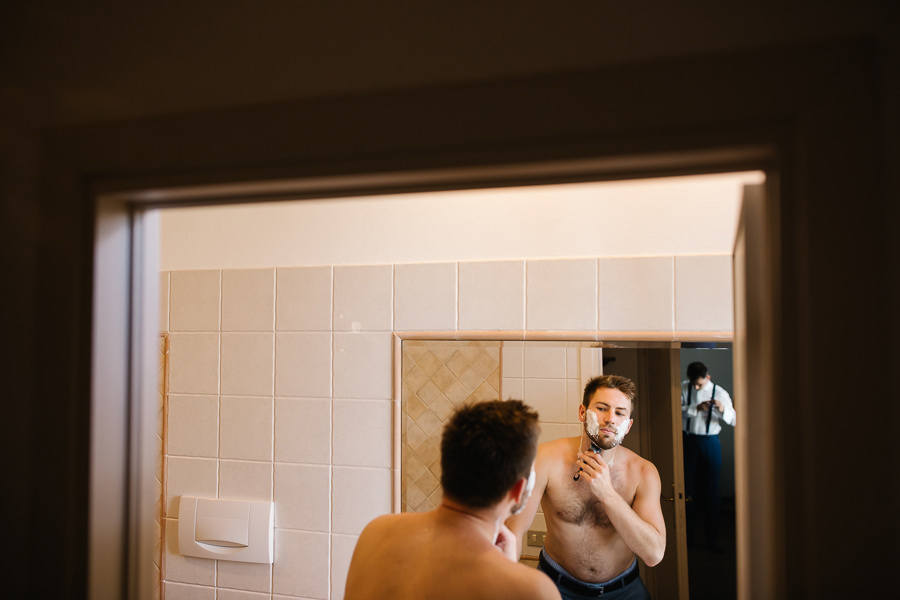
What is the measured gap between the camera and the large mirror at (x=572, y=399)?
1770 mm

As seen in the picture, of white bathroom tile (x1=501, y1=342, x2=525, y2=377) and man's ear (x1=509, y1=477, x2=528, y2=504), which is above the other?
white bathroom tile (x1=501, y1=342, x2=525, y2=377)

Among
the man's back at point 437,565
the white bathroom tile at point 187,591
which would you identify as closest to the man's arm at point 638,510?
the man's back at point 437,565

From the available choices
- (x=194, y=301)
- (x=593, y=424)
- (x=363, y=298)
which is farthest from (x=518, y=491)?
(x=194, y=301)

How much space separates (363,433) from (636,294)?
99cm

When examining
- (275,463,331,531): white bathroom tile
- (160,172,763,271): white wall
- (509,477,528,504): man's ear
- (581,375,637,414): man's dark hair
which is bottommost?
(275,463,331,531): white bathroom tile

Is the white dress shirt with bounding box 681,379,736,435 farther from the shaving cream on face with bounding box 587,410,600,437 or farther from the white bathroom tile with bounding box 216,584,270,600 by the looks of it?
the white bathroom tile with bounding box 216,584,270,600

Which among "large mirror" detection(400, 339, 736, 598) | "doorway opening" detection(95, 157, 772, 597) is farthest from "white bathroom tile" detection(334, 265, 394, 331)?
"doorway opening" detection(95, 157, 772, 597)

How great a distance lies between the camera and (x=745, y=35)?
0.47 m

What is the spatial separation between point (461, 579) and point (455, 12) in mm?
952

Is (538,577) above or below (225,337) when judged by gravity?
below

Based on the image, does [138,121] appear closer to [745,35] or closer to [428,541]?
[745,35]

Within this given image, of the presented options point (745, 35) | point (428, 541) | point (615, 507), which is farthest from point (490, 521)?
point (745, 35)

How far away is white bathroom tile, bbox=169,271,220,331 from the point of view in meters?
2.18

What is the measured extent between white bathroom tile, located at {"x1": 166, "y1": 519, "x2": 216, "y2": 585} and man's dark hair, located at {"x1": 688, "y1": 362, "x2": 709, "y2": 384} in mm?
1747
